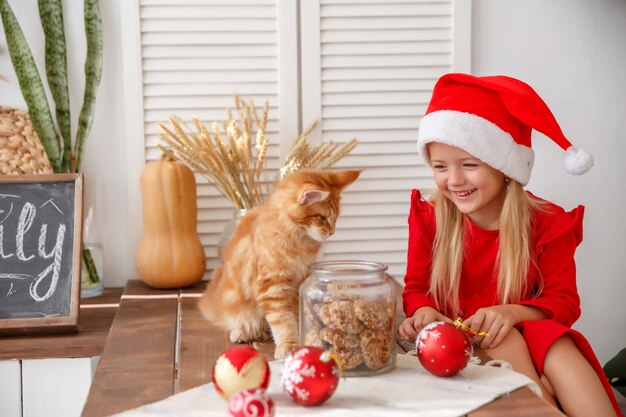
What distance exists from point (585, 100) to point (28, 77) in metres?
1.65

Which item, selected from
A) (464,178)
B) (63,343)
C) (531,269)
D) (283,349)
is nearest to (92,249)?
(63,343)

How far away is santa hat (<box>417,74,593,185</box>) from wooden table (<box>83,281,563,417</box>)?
57cm

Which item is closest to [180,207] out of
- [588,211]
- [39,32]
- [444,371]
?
[39,32]

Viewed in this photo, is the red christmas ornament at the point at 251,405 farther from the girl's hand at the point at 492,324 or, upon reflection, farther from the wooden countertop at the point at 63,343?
→ the wooden countertop at the point at 63,343

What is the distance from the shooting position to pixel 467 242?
1737mm

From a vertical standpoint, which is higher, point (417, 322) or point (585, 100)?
point (585, 100)

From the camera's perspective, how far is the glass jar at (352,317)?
1.22 meters

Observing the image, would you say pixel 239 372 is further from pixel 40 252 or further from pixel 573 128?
pixel 573 128

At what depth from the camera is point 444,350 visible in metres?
1.19

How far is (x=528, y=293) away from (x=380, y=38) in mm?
928

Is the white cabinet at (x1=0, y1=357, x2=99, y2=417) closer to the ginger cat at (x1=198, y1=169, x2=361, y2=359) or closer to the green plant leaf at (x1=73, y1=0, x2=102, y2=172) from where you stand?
the ginger cat at (x1=198, y1=169, x2=361, y2=359)

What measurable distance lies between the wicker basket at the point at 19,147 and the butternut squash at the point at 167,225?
0.31 meters

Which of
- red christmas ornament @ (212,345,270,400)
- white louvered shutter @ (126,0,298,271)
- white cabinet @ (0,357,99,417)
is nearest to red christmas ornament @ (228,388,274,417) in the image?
red christmas ornament @ (212,345,270,400)

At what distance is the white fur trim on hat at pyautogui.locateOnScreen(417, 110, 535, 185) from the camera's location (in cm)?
155
